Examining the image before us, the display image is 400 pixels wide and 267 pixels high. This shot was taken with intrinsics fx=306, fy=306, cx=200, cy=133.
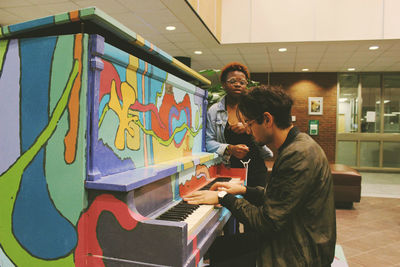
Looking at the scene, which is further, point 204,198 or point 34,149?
point 204,198

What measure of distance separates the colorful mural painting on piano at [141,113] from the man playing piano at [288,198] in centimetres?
50

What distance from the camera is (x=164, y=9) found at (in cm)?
484

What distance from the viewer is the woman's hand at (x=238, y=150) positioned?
94.4 inches

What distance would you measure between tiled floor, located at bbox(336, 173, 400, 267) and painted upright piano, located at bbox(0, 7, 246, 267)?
2582mm

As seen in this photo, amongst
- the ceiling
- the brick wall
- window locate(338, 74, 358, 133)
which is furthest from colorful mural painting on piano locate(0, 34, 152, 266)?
window locate(338, 74, 358, 133)

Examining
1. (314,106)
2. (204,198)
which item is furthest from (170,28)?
(314,106)

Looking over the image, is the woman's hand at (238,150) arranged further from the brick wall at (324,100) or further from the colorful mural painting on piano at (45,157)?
the brick wall at (324,100)

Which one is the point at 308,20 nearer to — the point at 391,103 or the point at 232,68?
the point at 232,68

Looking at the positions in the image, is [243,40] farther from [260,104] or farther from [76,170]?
[76,170]

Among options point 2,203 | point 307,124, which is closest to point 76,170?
point 2,203

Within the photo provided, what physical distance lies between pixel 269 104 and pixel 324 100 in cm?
922

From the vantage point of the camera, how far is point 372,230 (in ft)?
13.3

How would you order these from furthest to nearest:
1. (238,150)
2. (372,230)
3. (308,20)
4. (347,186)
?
(308,20), (347,186), (372,230), (238,150)

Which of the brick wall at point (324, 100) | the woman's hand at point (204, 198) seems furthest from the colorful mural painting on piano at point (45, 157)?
the brick wall at point (324, 100)
